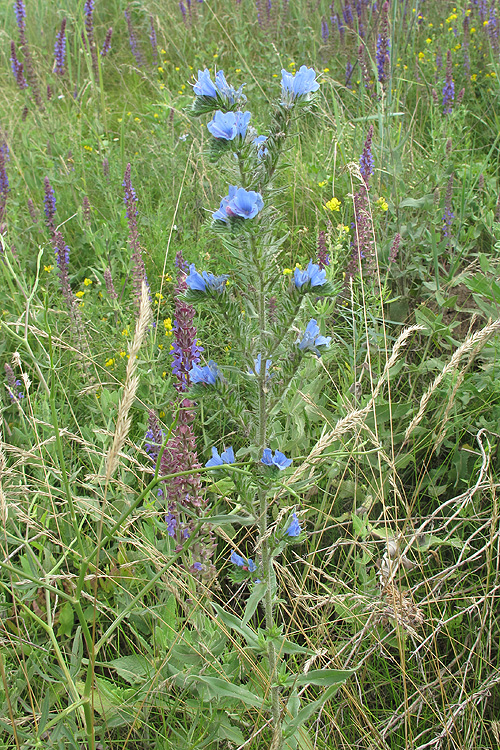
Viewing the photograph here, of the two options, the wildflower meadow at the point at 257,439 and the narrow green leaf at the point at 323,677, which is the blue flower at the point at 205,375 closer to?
A: the wildflower meadow at the point at 257,439

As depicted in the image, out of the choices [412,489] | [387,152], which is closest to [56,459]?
[412,489]

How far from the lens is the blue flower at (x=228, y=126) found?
3.67ft

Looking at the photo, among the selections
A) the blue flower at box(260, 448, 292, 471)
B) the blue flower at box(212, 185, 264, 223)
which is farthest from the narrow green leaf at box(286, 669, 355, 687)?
the blue flower at box(212, 185, 264, 223)

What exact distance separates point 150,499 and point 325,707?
87 centimetres

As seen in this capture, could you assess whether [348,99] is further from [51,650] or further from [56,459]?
[51,650]

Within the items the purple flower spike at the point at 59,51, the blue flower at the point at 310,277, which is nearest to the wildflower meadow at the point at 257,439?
the blue flower at the point at 310,277

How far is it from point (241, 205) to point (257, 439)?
55cm

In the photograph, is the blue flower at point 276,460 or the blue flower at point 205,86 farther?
Answer: the blue flower at point 276,460

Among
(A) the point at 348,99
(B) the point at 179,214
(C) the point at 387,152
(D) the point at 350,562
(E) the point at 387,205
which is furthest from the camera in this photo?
(A) the point at 348,99

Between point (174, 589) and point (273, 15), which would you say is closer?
point (174, 589)

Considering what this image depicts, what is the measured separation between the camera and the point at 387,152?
10.9 feet

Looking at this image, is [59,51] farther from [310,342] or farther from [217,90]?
[310,342]

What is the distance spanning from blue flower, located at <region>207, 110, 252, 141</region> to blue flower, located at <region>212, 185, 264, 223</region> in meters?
0.10

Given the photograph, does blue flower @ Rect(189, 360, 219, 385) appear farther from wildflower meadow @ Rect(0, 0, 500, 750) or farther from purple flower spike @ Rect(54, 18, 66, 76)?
purple flower spike @ Rect(54, 18, 66, 76)
